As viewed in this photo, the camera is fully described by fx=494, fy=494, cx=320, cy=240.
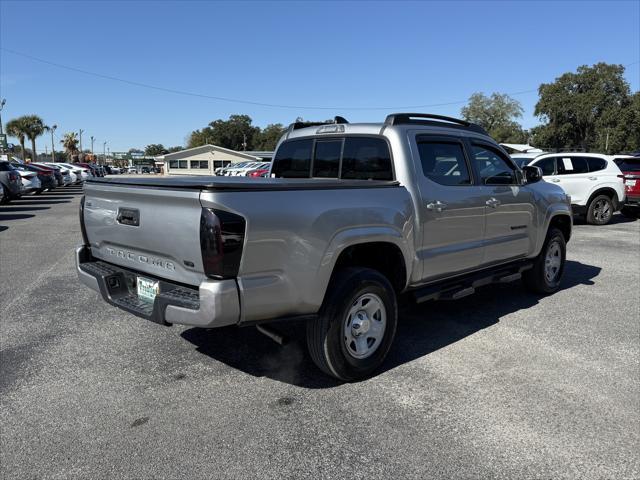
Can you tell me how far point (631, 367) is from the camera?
4.06 m

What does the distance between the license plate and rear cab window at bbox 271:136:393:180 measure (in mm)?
2022

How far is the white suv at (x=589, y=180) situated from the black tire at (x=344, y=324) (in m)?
10.8

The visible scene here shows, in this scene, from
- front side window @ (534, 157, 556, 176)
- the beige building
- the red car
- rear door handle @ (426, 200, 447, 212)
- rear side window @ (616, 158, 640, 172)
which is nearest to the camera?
rear door handle @ (426, 200, 447, 212)

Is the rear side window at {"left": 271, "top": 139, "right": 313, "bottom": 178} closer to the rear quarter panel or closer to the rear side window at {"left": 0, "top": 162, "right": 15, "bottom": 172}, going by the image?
the rear quarter panel

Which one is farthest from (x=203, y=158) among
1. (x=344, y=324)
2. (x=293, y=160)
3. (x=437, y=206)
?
(x=344, y=324)

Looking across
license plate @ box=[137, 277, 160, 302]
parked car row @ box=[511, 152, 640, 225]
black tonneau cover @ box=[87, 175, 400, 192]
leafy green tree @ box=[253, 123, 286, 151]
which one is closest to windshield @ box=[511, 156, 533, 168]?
parked car row @ box=[511, 152, 640, 225]

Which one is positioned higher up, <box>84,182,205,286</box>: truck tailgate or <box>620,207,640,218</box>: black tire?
<box>84,182,205,286</box>: truck tailgate

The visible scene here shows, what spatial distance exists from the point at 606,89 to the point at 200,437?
66.1 metres

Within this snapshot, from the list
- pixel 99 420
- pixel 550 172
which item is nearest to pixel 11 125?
pixel 550 172

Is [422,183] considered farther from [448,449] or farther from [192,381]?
A: [192,381]

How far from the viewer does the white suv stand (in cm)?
1286

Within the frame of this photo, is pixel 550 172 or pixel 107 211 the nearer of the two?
pixel 107 211

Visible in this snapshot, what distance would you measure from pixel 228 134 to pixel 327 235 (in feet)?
405

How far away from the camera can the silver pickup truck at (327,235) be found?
116 inches
